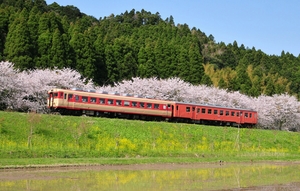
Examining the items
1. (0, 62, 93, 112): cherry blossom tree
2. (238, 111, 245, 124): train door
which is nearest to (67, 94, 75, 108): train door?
(0, 62, 93, 112): cherry blossom tree

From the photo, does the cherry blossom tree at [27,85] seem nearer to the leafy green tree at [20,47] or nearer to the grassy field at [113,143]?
the leafy green tree at [20,47]

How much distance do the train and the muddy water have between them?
12028mm

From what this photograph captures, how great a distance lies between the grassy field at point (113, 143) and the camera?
72.5 ft

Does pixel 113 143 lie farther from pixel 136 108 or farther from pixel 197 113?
pixel 197 113

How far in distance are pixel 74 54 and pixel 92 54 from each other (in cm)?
234

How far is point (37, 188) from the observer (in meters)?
13.9

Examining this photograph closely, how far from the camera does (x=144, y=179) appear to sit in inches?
687

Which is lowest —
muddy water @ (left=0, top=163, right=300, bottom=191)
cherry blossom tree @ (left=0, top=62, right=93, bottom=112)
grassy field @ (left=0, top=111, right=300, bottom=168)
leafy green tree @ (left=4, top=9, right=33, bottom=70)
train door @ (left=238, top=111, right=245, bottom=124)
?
muddy water @ (left=0, top=163, right=300, bottom=191)

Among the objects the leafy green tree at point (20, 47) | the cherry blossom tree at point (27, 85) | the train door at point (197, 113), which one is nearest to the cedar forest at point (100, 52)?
the leafy green tree at point (20, 47)

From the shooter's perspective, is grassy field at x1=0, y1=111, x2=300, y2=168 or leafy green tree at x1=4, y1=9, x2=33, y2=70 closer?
grassy field at x1=0, y1=111, x2=300, y2=168

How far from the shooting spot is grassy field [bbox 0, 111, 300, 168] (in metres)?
22.1

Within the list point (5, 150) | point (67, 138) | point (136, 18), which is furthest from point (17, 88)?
point (136, 18)

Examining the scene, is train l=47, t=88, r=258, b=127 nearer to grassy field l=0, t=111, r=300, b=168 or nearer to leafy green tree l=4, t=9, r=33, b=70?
grassy field l=0, t=111, r=300, b=168

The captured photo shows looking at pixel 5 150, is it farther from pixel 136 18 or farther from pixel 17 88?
pixel 136 18
